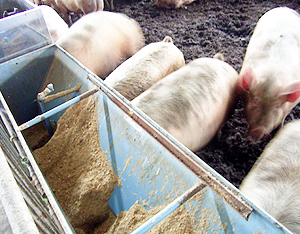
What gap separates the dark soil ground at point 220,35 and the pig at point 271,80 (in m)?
0.25

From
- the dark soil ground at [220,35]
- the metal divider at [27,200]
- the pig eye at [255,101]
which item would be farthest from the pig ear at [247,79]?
the metal divider at [27,200]

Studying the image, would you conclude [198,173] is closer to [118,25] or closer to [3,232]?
[3,232]

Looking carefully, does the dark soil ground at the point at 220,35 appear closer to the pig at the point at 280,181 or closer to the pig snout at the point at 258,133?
the pig snout at the point at 258,133

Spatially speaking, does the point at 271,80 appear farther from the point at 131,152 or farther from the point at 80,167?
the point at 80,167

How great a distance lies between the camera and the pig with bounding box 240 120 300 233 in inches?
48.1

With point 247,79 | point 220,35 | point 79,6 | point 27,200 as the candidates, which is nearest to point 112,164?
point 27,200

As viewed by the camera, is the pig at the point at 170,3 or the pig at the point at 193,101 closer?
the pig at the point at 193,101

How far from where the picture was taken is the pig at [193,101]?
174 centimetres

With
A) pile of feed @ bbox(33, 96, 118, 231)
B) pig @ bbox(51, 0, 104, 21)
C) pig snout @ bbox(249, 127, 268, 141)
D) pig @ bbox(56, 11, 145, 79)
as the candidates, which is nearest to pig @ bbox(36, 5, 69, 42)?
pig @ bbox(56, 11, 145, 79)

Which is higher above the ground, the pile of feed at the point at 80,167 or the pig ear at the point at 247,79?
the pig ear at the point at 247,79

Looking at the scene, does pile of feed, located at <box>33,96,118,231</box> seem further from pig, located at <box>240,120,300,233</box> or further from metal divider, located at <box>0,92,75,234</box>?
pig, located at <box>240,120,300,233</box>

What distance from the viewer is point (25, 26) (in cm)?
184

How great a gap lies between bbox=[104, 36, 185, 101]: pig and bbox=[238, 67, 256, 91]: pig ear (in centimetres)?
70

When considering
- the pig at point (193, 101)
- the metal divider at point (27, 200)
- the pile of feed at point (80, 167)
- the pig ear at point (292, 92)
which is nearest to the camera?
the metal divider at point (27, 200)
